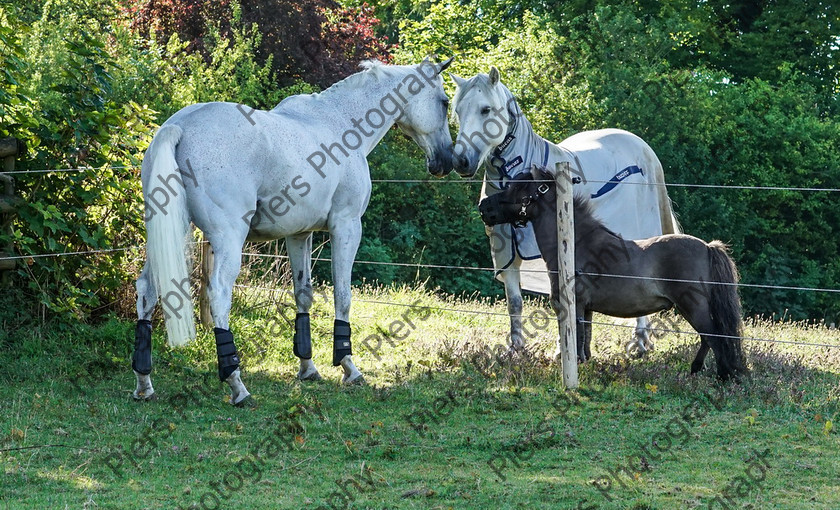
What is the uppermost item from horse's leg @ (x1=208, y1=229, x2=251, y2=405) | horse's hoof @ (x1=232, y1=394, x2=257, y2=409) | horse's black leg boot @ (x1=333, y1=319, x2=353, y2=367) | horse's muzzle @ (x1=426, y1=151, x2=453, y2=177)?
horse's muzzle @ (x1=426, y1=151, x2=453, y2=177)

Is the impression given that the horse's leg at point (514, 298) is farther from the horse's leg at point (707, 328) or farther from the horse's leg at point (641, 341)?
the horse's leg at point (707, 328)

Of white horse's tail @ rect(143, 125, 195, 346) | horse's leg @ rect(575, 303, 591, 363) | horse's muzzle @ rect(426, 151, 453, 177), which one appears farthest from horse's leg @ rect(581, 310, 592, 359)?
white horse's tail @ rect(143, 125, 195, 346)

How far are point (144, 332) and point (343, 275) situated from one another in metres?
1.62

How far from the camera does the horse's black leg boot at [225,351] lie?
6.48m

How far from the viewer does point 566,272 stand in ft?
24.2

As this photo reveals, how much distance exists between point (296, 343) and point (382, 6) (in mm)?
24487

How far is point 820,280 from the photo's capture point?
18.3m

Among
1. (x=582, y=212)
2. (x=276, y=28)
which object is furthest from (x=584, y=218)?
(x=276, y=28)

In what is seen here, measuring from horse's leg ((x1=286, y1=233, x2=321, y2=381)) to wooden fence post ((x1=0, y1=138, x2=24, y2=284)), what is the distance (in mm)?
2315

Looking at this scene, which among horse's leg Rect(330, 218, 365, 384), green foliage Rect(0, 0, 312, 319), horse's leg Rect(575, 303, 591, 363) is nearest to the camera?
horse's leg Rect(330, 218, 365, 384)

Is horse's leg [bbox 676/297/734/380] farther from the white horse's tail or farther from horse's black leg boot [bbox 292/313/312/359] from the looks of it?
the white horse's tail

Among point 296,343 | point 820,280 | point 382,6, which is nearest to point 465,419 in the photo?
point 296,343

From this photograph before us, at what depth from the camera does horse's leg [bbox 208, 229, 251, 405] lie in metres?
6.41

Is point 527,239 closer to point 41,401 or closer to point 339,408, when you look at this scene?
point 339,408
